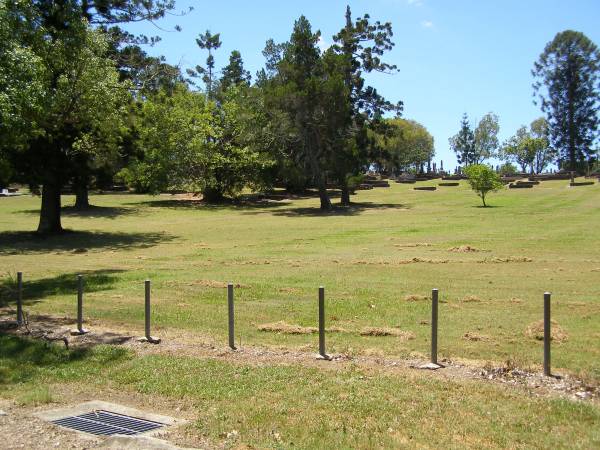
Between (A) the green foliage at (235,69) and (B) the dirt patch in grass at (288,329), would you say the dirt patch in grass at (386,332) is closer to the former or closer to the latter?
(B) the dirt patch in grass at (288,329)

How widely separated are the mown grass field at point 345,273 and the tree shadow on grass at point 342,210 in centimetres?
426

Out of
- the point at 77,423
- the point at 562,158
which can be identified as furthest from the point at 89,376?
the point at 562,158

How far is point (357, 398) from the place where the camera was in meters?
7.15

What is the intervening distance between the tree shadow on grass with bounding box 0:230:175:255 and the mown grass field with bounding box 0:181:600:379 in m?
0.10

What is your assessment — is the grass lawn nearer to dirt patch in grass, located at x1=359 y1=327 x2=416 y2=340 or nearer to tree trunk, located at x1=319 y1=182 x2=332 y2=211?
dirt patch in grass, located at x1=359 y1=327 x2=416 y2=340

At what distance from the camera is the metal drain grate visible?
648 centimetres

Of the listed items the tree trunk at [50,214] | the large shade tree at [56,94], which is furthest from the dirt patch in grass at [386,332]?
the tree trunk at [50,214]

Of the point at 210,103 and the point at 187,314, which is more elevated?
the point at 210,103

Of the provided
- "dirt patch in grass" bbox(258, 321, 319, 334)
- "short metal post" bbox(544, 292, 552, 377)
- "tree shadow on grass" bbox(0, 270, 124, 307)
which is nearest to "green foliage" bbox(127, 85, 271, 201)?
"tree shadow on grass" bbox(0, 270, 124, 307)

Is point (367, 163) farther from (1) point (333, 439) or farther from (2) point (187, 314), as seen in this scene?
(1) point (333, 439)

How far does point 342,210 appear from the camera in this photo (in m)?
51.9

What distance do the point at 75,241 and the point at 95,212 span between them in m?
17.0

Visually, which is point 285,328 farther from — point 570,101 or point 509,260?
point 570,101

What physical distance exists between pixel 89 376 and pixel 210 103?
180ft
